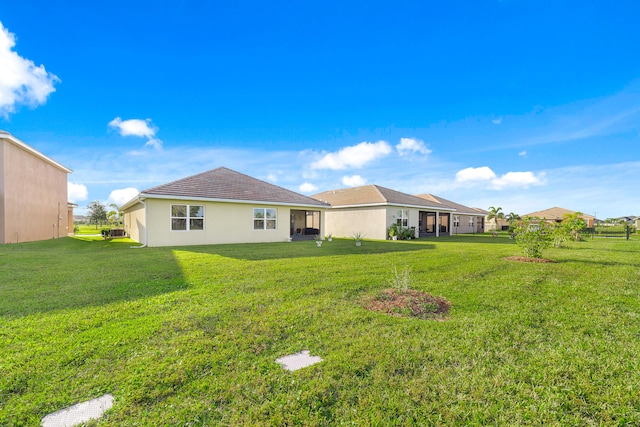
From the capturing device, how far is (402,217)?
944 inches

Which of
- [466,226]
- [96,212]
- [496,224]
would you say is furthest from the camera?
[96,212]


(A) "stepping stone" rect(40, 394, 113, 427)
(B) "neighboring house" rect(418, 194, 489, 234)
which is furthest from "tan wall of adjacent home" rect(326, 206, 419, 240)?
(A) "stepping stone" rect(40, 394, 113, 427)

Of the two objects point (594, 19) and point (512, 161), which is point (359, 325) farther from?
point (512, 161)

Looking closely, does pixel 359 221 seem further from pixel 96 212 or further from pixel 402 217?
pixel 96 212

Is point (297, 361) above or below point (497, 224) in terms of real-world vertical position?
below

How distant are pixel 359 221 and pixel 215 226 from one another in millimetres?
12331

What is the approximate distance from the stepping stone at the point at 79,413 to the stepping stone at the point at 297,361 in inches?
62.1

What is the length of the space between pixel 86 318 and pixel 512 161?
27.3 meters

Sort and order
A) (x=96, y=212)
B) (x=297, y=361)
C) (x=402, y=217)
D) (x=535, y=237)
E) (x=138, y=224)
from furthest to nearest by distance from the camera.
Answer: (x=96, y=212) → (x=402, y=217) → (x=138, y=224) → (x=535, y=237) → (x=297, y=361)

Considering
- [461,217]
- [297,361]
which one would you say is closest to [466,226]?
[461,217]

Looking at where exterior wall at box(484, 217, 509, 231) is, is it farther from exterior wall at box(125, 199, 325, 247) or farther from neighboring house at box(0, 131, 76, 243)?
neighboring house at box(0, 131, 76, 243)

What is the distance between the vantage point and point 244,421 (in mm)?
2215

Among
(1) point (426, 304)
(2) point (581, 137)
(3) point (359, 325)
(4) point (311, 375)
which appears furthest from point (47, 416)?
(2) point (581, 137)

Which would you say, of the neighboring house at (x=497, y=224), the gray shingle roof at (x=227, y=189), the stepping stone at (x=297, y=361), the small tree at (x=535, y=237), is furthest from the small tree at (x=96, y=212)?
the neighboring house at (x=497, y=224)
